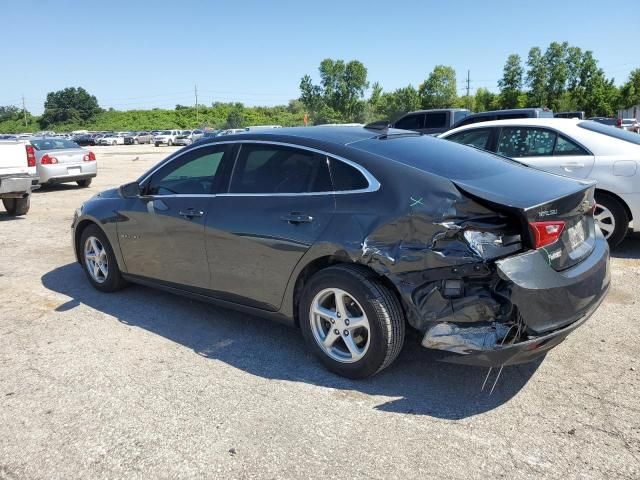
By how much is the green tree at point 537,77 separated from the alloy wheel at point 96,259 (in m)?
62.5

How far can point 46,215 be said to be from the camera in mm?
10703

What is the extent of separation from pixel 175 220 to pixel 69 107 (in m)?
135

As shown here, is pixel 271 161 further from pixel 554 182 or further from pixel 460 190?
pixel 554 182

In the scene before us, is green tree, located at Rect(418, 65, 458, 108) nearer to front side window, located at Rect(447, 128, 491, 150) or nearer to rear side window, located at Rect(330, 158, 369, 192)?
front side window, located at Rect(447, 128, 491, 150)

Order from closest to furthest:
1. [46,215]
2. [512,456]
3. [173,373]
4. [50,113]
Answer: [512,456], [173,373], [46,215], [50,113]

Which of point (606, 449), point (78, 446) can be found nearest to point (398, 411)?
point (606, 449)

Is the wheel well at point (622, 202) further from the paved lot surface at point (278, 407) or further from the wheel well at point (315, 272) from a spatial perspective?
the wheel well at point (315, 272)

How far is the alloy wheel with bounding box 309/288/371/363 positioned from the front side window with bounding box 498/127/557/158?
438cm

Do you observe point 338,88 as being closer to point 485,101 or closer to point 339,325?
point 485,101

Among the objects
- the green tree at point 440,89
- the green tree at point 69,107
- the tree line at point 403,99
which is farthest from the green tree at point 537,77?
the green tree at point 69,107

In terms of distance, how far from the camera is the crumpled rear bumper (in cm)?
297

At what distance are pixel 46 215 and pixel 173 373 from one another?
8.37m

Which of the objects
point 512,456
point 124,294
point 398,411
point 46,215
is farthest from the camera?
point 46,215

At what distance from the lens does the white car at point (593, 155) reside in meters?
6.08
